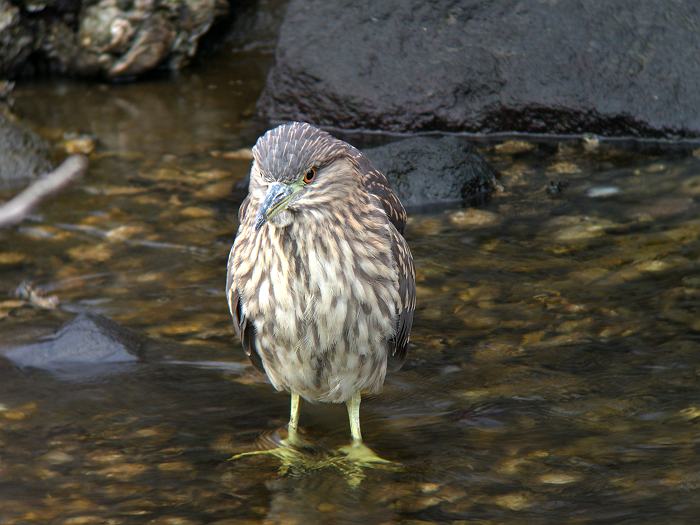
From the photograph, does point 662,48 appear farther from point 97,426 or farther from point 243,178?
point 97,426

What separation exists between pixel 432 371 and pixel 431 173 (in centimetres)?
248

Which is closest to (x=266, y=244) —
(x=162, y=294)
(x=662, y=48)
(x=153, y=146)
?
(x=162, y=294)

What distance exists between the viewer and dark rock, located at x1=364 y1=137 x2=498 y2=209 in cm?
792

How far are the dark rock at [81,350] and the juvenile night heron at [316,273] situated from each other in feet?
3.67

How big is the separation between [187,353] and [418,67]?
3.94 metres

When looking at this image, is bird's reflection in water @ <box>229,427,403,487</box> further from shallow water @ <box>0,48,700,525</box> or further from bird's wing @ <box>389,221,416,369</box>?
bird's wing @ <box>389,221,416,369</box>

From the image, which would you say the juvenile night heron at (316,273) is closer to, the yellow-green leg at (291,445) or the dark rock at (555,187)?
the yellow-green leg at (291,445)

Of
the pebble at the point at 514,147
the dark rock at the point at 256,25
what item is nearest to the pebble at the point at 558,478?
the pebble at the point at 514,147

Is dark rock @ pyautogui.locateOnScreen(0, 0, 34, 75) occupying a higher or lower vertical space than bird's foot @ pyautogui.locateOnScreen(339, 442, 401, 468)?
higher

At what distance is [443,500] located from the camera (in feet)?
15.3

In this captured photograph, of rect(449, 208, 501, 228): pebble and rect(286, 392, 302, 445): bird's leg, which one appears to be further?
rect(449, 208, 501, 228): pebble

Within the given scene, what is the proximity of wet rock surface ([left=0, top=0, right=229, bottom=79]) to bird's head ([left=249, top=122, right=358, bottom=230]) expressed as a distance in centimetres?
596

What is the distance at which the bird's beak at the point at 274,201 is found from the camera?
437 centimetres

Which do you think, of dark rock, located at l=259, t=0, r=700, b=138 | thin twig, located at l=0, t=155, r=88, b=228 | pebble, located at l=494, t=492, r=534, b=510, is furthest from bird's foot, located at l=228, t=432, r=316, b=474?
dark rock, located at l=259, t=0, r=700, b=138
